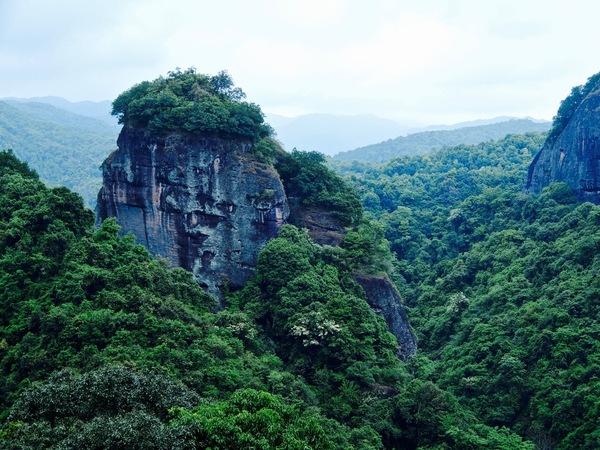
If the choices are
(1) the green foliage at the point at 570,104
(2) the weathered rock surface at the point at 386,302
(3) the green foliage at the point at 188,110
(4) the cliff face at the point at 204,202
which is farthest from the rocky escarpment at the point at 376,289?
(1) the green foliage at the point at 570,104

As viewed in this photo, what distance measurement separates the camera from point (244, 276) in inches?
1080

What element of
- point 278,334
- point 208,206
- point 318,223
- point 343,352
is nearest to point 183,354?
point 343,352

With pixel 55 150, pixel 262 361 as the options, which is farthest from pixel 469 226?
pixel 55 150

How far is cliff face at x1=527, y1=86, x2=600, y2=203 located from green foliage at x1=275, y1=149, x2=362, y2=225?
1315cm

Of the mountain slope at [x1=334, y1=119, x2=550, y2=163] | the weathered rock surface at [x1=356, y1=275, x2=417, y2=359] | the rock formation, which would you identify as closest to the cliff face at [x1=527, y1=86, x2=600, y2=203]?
the weathered rock surface at [x1=356, y1=275, x2=417, y2=359]

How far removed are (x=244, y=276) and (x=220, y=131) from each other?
584cm

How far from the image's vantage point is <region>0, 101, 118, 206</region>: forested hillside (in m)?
80.9

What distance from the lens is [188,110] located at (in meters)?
27.1

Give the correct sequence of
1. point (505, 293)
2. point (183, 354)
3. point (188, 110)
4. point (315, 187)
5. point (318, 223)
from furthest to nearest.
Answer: point (315, 187) < point (505, 293) < point (318, 223) < point (188, 110) < point (183, 354)

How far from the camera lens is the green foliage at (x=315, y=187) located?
29.8 metres

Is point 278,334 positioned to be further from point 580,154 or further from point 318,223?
point 580,154

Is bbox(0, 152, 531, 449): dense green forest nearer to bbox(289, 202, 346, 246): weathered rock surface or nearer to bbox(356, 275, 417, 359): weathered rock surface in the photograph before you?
bbox(356, 275, 417, 359): weathered rock surface

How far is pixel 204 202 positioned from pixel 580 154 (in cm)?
2088

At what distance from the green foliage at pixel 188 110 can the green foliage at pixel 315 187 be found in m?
1.86
